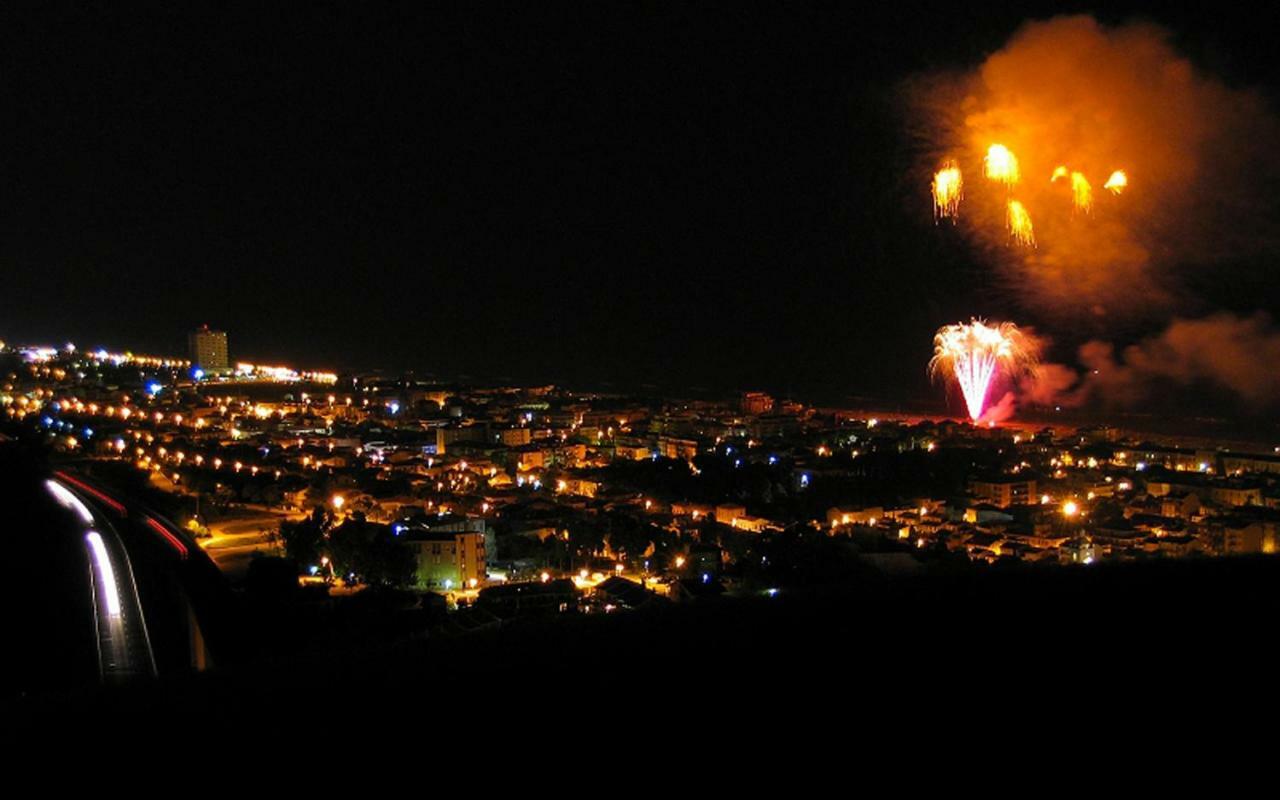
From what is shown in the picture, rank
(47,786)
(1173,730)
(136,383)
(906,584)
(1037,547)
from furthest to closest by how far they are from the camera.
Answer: (136,383)
(1037,547)
(906,584)
(1173,730)
(47,786)

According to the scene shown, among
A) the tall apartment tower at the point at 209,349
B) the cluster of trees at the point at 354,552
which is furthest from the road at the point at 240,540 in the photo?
the tall apartment tower at the point at 209,349

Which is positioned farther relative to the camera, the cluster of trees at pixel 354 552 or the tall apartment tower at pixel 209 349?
the tall apartment tower at pixel 209 349

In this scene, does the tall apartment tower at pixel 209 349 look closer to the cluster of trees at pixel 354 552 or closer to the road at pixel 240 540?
the road at pixel 240 540

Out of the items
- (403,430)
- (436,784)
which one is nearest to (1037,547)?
(436,784)

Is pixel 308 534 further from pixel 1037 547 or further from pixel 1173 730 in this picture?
pixel 1173 730

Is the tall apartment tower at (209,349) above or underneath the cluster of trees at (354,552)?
above

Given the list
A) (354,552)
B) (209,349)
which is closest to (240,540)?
(354,552)

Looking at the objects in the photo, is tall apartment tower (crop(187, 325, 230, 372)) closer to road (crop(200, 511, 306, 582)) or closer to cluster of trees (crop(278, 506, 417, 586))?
road (crop(200, 511, 306, 582))

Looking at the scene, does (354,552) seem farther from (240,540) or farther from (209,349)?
(209,349)

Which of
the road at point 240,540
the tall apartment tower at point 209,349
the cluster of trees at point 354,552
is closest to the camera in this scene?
the cluster of trees at point 354,552
